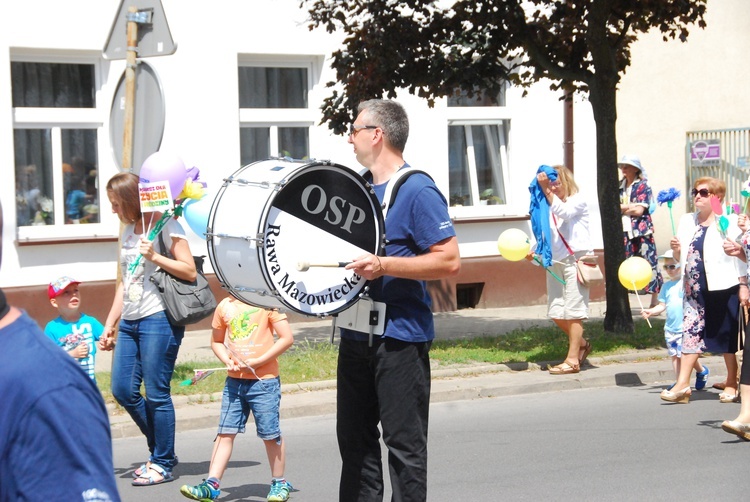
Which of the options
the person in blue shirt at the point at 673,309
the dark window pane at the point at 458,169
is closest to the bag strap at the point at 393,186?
the person in blue shirt at the point at 673,309

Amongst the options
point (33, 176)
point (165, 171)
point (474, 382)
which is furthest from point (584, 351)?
point (33, 176)

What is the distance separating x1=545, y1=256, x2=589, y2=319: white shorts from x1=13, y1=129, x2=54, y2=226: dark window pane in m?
5.86

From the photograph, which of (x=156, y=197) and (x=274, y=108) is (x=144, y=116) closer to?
(x=156, y=197)

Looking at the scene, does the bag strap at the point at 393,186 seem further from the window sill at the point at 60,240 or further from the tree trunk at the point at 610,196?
the window sill at the point at 60,240

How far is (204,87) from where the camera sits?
13.3 meters

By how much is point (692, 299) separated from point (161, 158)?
4.54m

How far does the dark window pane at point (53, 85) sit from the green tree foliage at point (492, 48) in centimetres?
294

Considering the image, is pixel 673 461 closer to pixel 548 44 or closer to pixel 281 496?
pixel 281 496

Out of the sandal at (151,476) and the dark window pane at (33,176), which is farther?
the dark window pane at (33,176)

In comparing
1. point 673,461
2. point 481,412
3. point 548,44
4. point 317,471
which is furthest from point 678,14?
point 317,471

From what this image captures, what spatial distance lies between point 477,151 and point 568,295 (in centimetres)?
567

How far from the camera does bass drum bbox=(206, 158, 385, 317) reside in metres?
4.34

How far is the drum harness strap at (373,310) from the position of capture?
4602 mm

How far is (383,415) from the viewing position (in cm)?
460
